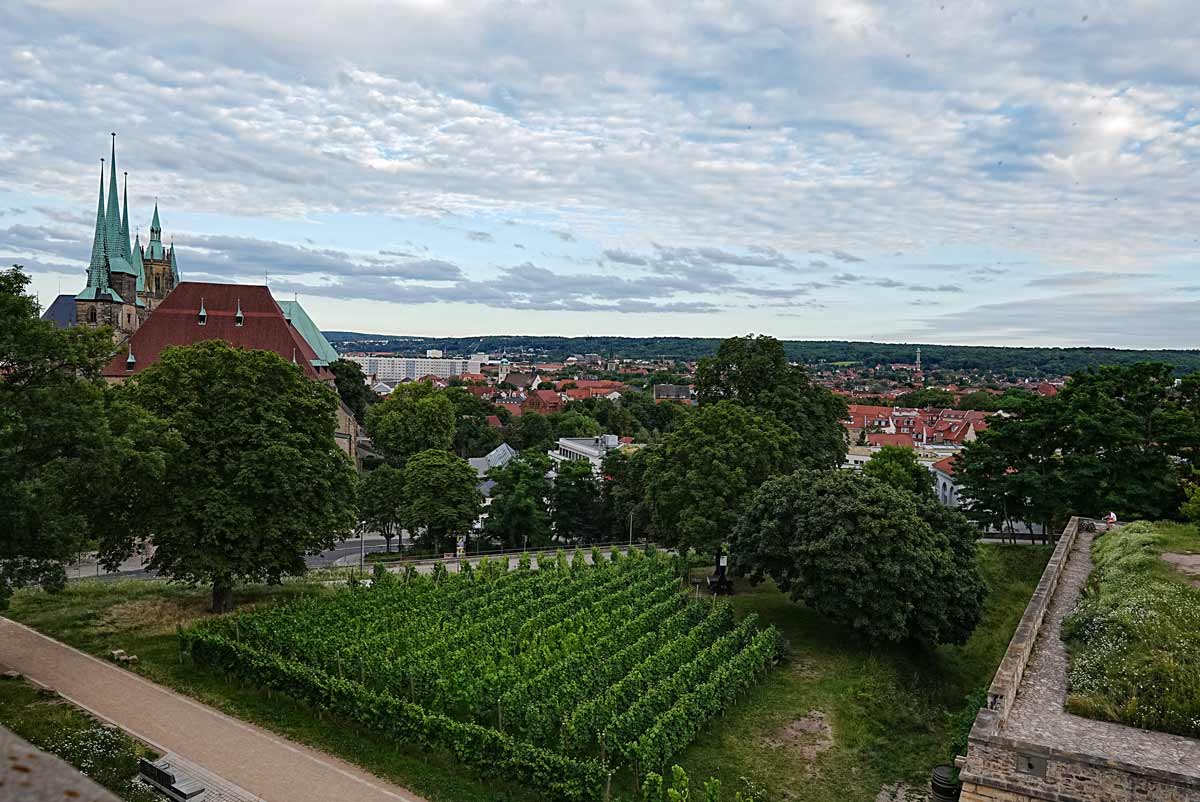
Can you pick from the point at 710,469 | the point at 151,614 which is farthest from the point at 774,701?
the point at 151,614

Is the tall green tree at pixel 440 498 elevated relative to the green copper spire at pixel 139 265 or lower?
lower

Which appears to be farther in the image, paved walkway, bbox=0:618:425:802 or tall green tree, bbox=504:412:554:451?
tall green tree, bbox=504:412:554:451

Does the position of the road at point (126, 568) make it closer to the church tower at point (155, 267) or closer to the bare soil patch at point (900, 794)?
the bare soil patch at point (900, 794)

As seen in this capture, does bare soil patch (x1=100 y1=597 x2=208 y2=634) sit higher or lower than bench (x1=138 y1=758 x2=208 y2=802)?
lower

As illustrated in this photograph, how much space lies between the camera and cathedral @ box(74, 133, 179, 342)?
58.7 meters

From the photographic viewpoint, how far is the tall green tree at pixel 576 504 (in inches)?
1768

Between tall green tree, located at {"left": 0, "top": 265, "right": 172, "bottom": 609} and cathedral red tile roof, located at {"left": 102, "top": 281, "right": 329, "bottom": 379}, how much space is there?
33.4 m

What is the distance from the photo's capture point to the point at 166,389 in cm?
2344

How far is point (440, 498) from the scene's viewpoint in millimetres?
40594

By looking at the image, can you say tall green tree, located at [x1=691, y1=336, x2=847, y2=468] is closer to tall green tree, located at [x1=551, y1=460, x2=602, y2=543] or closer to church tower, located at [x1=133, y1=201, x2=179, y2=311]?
tall green tree, located at [x1=551, y1=460, x2=602, y2=543]

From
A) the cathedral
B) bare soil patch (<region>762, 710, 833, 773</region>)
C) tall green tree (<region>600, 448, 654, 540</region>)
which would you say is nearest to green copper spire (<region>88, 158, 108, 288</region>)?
the cathedral

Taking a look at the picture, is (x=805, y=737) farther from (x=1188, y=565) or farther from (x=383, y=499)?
(x=383, y=499)

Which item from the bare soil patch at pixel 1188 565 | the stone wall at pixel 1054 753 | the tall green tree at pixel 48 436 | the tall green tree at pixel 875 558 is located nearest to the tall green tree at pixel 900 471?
the tall green tree at pixel 875 558

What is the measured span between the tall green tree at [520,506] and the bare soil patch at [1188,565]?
26.5 meters
